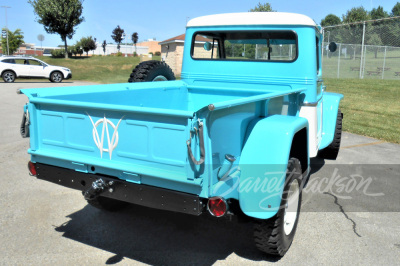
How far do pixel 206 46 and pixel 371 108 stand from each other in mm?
8175

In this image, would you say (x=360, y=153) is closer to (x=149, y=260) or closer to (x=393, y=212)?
(x=393, y=212)

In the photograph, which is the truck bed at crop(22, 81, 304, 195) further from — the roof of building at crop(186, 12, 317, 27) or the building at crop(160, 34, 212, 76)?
the building at crop(160, 34, 212, 76)

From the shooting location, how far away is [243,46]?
523cm

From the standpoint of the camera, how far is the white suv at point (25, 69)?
68.5 feet

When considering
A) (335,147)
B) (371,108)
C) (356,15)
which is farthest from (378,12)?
(335,147)

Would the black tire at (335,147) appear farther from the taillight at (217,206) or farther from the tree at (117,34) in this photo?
the tree at (117,34)

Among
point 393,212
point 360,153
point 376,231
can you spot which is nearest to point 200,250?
point 376,231

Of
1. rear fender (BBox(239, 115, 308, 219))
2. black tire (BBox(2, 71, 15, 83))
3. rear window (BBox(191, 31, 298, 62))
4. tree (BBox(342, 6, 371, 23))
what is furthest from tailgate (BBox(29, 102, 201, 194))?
tree (BBox(342, 6, 371, 23))

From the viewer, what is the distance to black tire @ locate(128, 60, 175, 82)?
5504 millimetres

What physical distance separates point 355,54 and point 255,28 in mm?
17175

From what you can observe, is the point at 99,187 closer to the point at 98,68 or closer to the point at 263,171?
the point at 263,171

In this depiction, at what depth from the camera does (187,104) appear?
4871 millimetres

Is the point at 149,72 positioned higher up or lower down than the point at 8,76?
higher up

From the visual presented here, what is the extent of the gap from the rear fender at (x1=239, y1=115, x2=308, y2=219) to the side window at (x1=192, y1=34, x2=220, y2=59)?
251 centimetres
